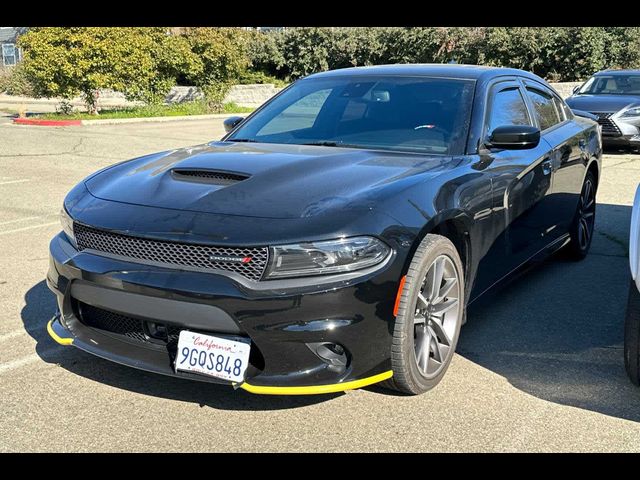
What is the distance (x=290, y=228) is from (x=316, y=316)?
0.38 metres

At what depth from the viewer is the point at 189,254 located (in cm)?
318

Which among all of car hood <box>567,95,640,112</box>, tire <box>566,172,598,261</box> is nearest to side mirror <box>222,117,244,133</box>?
tire <box>566,172,598,261</box>

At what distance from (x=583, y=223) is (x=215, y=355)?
407 centimetres

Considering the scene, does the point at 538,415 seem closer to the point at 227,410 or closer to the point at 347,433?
the point at 347,433

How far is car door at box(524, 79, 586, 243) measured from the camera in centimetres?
527

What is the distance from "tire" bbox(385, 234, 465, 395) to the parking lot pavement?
132mm

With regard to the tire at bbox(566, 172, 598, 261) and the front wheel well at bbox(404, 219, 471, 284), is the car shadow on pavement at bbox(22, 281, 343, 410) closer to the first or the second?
the front wheel well at bbox(404, 219, 471, 284)

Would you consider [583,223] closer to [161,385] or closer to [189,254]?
[161,385]

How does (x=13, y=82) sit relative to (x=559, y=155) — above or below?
below

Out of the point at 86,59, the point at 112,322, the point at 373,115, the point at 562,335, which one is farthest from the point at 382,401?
the point at 86,59

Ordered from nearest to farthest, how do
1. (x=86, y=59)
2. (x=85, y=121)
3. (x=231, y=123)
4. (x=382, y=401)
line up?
(x=382, y=401) → (x=231, y=123) → (x=85, y=121) → (x=86, y=59)

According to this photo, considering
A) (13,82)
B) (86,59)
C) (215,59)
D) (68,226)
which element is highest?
(68,226)

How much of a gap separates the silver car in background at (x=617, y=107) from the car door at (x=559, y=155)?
7.99 meters

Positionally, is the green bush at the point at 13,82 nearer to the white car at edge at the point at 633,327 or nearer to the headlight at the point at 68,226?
the headlight at the point at 68,226
